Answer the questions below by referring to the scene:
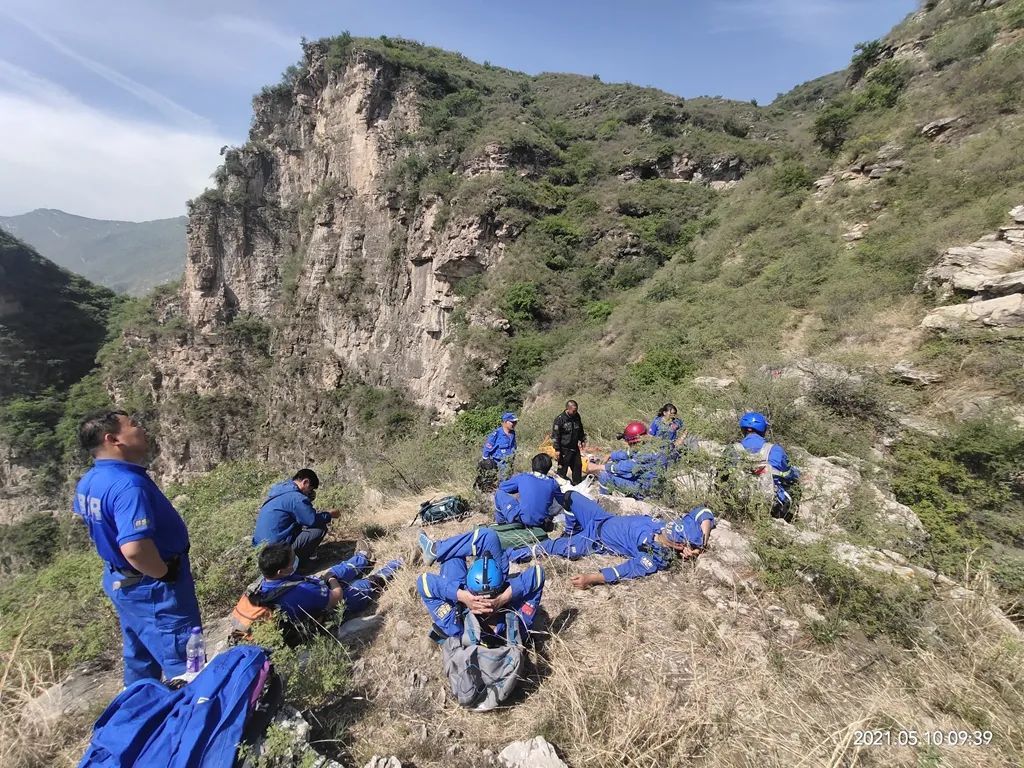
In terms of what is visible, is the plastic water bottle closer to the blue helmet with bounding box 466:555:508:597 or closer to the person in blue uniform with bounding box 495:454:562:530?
the blue helmet with bounding box 466:555:508:597

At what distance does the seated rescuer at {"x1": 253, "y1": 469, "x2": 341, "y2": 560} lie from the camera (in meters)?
3.54

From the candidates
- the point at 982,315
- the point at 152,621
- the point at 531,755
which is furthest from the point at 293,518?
the point at 982,315

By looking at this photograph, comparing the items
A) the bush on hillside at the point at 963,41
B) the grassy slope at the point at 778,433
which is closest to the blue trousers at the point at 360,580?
the grassy slope at the point at 778,433

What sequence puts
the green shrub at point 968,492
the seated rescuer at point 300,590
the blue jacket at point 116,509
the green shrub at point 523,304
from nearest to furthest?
the blue jacket at point 116,509 < the seated rescuer at point 300,590 < the green shrub at point 968,492 < the green shrub at point 523,304

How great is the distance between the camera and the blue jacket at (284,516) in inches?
139

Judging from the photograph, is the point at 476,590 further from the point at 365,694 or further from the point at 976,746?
the point at 976,746

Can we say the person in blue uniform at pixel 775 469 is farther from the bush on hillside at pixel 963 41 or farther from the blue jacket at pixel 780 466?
the bush on hillside at pixel 963 41

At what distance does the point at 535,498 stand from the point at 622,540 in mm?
892

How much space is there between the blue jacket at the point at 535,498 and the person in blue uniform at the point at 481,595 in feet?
4.21

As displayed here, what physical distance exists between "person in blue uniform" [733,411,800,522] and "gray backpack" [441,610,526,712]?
2.48 meters

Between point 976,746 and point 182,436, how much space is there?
3382 cm

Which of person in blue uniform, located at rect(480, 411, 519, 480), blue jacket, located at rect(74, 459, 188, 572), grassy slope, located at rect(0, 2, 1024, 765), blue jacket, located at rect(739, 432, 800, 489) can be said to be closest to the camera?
grassy slope, located at rect(0, 2, 1024, 765)

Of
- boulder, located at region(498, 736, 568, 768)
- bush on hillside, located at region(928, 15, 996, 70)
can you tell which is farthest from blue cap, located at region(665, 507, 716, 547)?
bush on hillside, located at region(928, 15, 996, 70)

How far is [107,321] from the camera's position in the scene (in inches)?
1446
